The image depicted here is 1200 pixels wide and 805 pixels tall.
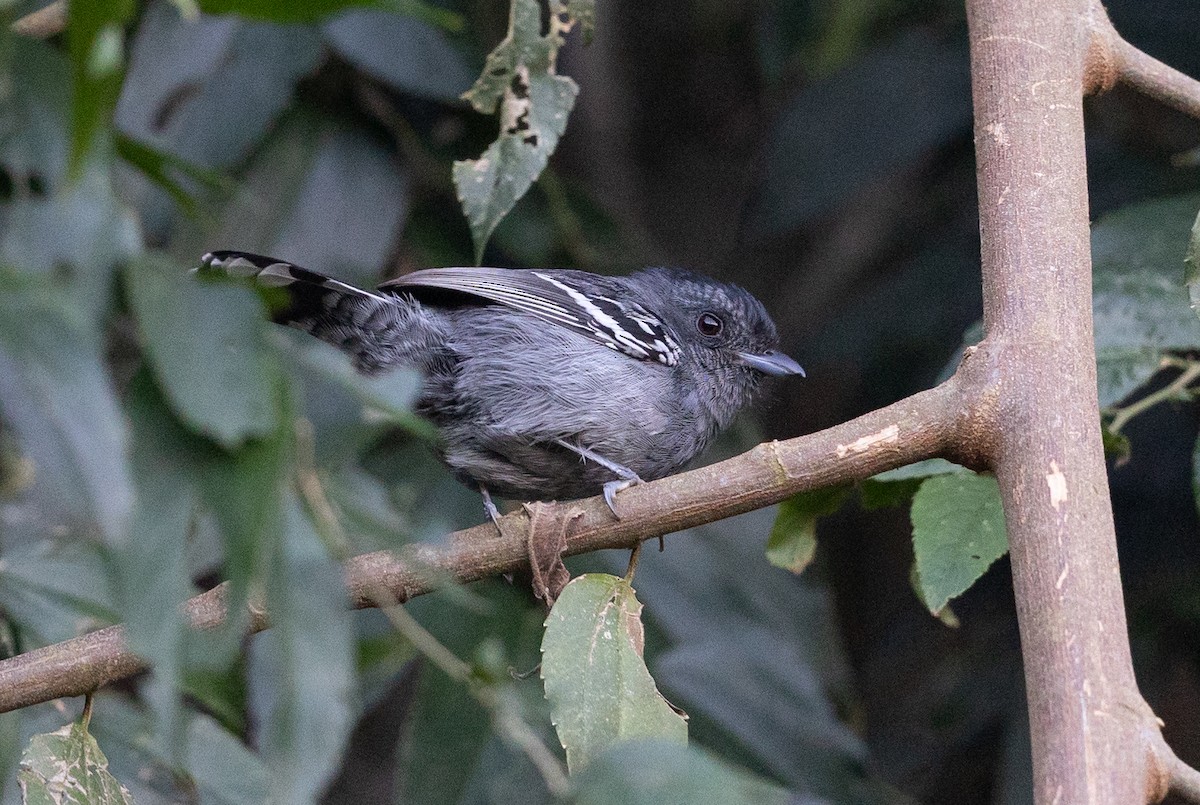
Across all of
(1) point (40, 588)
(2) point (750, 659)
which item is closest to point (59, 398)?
(1) point (40, 588)

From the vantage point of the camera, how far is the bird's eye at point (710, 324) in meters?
4.68

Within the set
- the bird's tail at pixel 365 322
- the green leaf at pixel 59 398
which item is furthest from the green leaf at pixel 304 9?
the bird's tail at pixel 365 322

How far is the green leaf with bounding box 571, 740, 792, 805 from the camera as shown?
1.51 m

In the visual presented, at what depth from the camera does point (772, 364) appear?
4598 millimetres

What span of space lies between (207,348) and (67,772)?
1.33 metres

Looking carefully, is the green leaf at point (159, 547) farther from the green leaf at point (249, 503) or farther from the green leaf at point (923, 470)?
the green leaf at point (923, 470)

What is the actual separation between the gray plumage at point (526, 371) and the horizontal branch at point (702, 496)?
3.96ft

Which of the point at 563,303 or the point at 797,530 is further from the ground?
the point at 797,530

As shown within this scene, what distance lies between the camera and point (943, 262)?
5.43 meters

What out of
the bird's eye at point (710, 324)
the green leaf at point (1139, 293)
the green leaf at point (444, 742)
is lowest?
the green leaf at point (444, 742)

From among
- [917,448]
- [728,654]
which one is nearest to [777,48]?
[728,654]

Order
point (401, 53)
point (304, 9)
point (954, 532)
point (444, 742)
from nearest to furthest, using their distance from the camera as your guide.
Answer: point (304, 9), point (954, 532), point (444, 742), point (401, 53)

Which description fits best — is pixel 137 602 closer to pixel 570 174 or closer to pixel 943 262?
pixel 943 262

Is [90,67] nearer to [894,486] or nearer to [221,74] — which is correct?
[894,486]
